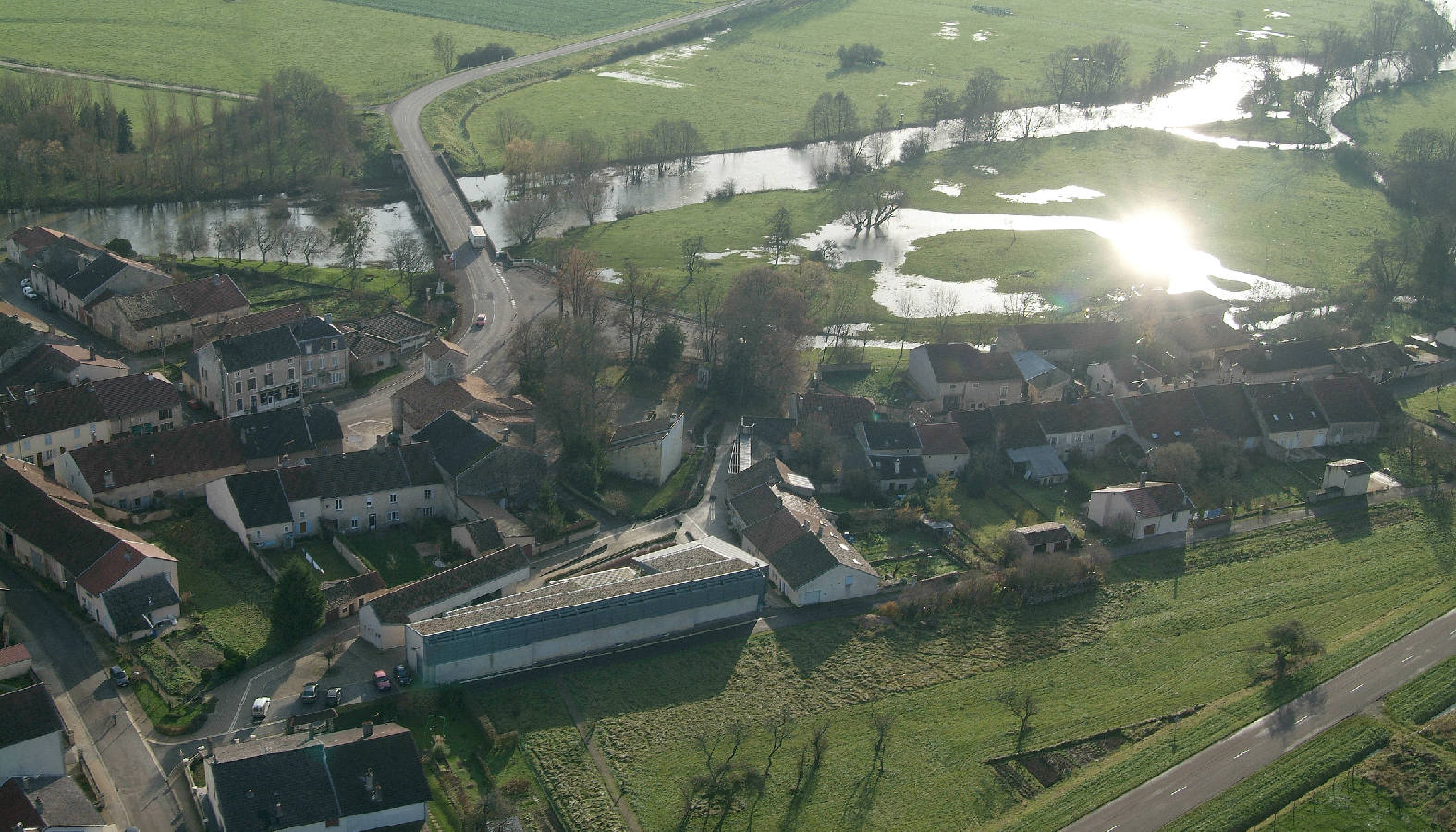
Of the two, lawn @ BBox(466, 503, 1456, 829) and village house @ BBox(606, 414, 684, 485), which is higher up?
village house @ BBox(606, 414, 684, 485)

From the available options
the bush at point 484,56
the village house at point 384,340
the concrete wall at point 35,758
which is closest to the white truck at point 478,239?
the village house at point 384,340

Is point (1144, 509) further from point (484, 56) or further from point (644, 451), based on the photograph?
point (484, 56)

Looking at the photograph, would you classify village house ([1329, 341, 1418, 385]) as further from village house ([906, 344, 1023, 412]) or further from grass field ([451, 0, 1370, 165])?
grass field ([451, 0, 1370, 165])

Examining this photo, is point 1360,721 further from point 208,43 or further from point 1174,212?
point 208,43

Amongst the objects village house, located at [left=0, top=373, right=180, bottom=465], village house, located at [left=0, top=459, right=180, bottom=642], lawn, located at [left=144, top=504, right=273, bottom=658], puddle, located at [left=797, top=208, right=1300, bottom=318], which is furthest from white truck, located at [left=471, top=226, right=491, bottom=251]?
village house, located at [left=0, top=459, right=180, bottom=642]

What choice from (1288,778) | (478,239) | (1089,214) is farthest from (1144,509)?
(1089,214)

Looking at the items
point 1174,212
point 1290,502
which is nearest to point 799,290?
point 1290,502
